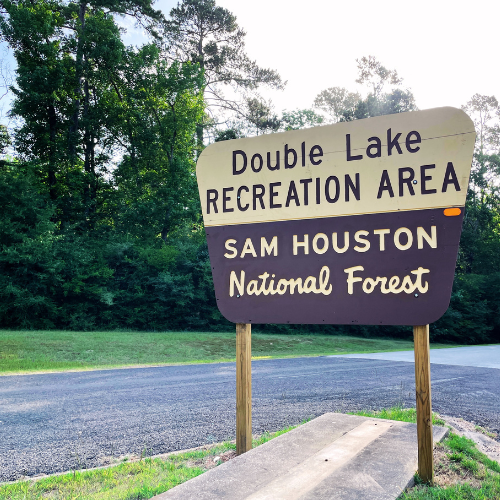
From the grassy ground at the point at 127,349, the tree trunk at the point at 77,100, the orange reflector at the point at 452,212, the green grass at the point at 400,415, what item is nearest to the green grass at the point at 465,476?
the green grass at the point at 400,415

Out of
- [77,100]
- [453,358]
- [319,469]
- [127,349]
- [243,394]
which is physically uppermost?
[77,100]

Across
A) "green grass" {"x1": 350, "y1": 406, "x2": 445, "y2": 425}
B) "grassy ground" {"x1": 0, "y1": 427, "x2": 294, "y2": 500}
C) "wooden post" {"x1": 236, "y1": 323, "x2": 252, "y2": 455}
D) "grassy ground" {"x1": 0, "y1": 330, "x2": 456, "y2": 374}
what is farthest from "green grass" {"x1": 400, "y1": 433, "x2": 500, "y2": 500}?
"grassy ground" {"x1": 0, "y1": 330, "x2": 456, "y2": 374}

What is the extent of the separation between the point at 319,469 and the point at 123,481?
148 centimetres

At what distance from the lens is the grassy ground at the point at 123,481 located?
10.1 ft

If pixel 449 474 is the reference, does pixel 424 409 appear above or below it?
above

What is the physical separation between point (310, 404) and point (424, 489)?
347 centimetres

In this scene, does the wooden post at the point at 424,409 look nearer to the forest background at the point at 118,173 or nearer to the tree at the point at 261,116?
the forest background at the point at 118,173

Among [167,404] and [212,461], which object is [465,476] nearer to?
[212,461]

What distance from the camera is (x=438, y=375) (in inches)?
392

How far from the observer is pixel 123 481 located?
11.0 ft

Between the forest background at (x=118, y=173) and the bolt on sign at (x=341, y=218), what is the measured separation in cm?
1896

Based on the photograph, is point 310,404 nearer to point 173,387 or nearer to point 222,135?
point 173,387

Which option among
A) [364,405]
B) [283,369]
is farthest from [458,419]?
[283,369]

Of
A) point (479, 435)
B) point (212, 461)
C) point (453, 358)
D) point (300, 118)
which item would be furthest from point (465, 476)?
point (300, 118)
